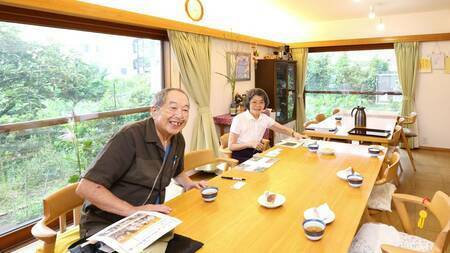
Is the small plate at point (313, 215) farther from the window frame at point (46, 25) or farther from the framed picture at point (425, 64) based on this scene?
the framed picture at point (425, 64)

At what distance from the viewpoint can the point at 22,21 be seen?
7.87ft

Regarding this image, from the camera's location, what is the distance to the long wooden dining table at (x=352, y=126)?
122 inches

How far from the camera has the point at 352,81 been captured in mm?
6223

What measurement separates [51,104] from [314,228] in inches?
94.4

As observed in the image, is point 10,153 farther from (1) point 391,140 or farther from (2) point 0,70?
(1) point 391,140

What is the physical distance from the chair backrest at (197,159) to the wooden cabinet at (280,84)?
3.19 m

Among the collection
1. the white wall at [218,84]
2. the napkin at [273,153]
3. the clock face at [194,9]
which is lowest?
the napkin at [273,153]

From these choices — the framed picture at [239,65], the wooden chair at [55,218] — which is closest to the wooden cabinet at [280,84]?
the framed picture at [239,65]

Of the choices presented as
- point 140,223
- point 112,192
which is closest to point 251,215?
point 140,223

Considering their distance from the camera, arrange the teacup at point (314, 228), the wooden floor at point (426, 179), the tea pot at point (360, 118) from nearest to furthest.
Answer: the teacup at point (314, 228)
the wooden floor at point (426, 179)
the tea pot at point (360, 118)

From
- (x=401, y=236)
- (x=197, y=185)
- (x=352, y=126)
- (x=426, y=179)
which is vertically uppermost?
(x=352, y=126)

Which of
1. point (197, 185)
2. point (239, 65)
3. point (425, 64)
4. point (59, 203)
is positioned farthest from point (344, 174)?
point (425, 64)

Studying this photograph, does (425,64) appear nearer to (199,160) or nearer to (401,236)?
(401,236)

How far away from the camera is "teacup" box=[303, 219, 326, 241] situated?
121cm
